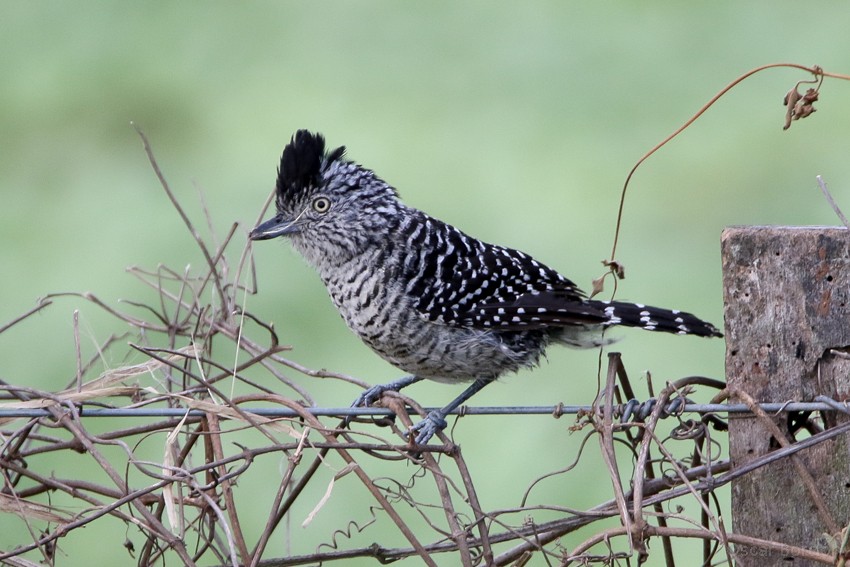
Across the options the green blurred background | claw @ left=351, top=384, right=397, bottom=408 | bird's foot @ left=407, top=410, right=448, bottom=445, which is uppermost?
the green blurred background

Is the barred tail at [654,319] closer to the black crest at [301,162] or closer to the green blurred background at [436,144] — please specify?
the black crest at [301,162]

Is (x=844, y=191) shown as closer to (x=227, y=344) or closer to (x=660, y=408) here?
(x=227, y=344)

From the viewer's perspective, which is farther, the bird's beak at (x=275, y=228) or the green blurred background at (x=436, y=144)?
the green blurred background at (x=436, y=144)

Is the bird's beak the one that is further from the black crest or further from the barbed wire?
the barbed wire

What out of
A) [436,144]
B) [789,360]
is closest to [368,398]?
[789,360]

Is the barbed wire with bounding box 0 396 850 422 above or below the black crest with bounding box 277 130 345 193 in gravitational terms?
below

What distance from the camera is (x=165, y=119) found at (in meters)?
10.1

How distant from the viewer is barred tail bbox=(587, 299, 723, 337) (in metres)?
3.27

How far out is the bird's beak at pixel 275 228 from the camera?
3791mm

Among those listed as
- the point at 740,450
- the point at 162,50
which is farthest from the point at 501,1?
the point at 740,450

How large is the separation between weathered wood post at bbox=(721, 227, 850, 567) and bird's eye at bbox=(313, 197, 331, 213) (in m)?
1.57

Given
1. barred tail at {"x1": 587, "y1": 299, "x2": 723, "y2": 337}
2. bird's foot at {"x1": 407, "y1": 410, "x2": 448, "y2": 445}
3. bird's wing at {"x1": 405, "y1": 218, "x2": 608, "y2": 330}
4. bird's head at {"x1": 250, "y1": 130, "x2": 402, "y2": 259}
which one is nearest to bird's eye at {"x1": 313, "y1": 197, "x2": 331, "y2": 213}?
bird's head at {"x1": 250, "y1": 130, "x2": 402, "y2": 259}

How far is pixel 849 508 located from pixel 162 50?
9453mm

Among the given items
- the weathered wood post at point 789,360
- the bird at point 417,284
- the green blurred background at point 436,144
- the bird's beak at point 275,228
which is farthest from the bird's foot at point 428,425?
the green blurred background at point 436,144
